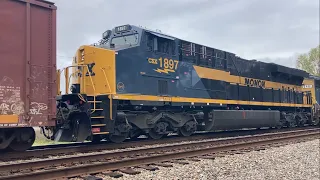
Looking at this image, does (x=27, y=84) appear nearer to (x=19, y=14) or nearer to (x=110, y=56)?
(x=19, y=14)

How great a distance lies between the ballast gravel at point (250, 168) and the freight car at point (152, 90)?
3342 mm

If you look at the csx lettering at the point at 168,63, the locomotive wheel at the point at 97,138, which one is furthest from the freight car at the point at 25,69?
the csx lettering at the point at 168,63

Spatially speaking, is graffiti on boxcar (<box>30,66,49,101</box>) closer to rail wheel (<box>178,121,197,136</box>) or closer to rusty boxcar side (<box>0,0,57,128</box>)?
rusty boxcar side (<box>0,0,57,128</box>)

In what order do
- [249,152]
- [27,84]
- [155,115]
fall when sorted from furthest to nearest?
[155,115]
[249,152]
[27,84]

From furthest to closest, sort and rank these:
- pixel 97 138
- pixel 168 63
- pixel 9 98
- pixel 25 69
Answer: pixel 168 63 < pixel 97 138 < pixel 25 69 < pixel 9 98

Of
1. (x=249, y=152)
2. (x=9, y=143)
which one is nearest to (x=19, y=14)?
(x=9, y=143)

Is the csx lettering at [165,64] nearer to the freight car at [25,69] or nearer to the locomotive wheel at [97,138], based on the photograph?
the locomotive wheel at [97,138]

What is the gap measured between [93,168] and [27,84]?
98.5 inches

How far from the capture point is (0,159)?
7395 millimetres

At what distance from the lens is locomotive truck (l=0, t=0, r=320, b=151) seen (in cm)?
732

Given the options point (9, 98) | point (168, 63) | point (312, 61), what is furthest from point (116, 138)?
point (312, 61)

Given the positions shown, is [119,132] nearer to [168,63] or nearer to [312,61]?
[168,63]

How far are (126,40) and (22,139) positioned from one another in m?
5.17

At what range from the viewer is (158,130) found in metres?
11.4
